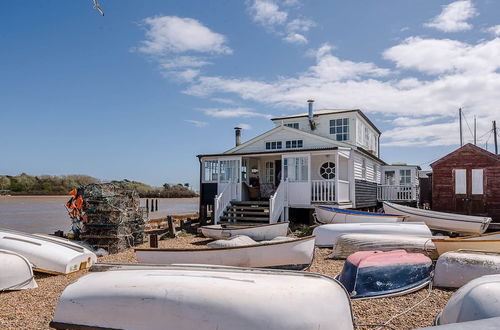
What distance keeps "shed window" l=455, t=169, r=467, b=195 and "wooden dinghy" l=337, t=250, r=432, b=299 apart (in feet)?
49.3

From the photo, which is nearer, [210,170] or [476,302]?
[476,302]

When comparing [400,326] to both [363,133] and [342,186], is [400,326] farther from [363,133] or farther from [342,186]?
[363,133]

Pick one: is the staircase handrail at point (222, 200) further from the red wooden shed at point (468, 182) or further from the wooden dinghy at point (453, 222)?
the red wooden shed at point (468, 182)

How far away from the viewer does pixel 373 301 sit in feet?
20.9

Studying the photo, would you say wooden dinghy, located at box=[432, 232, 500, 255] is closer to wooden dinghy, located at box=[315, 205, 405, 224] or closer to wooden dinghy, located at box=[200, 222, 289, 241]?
wooden dinghy, located at box=[315, 205, 405, 224]

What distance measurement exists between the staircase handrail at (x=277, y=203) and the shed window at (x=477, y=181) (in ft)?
34.0

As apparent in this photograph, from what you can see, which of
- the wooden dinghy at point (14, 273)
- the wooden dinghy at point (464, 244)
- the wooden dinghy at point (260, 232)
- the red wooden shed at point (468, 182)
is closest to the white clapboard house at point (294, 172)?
the wooden dinghy at point (260, 232)

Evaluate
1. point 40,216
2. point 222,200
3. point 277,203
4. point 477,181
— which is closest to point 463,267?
point 277,203

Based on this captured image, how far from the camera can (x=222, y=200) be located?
17.5 metres

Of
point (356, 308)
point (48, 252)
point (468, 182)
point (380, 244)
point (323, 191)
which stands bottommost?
point (356, 308)

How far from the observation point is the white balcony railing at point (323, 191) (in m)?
16.4

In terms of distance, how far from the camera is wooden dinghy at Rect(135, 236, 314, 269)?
7.84 metres

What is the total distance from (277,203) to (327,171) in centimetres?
362

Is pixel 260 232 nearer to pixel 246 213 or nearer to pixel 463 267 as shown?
pixel 246 213
